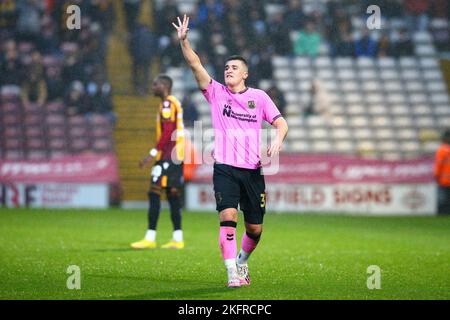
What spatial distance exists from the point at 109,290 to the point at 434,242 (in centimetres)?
779

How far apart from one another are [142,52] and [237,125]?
16.5 m

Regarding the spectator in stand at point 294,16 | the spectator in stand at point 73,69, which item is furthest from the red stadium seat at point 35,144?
the spectator in stand at point 294,16

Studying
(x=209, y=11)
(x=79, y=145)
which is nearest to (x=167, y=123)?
(x=79, y=145)

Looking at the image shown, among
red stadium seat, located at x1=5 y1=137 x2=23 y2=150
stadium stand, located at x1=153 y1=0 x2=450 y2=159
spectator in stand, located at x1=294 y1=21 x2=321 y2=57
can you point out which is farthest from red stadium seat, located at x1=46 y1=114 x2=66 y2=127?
spectator in stand, located at x1=294 y1=21 x2=321 y2=57

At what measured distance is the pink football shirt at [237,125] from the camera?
32.3 ft

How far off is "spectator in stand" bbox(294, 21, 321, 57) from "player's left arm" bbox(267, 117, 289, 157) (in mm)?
18697

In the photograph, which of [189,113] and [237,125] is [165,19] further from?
[237,125]

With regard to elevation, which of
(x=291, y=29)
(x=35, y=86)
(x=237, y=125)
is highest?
(x=291, y=29)

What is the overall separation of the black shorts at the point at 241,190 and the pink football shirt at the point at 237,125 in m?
0.08

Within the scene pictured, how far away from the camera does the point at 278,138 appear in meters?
9.53

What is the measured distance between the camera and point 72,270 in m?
10.7
